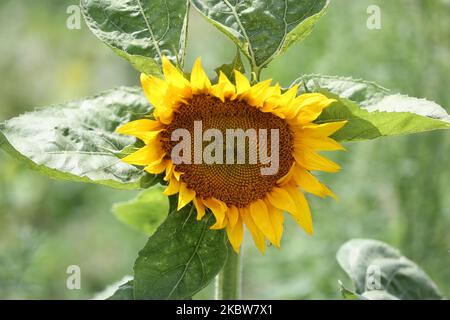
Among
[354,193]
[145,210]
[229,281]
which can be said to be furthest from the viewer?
[354,193]

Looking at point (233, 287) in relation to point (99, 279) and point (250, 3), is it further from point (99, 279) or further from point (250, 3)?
point (99, 279)

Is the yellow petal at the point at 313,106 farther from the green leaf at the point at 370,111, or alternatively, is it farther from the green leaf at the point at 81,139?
the green leaf at the point at 81,139

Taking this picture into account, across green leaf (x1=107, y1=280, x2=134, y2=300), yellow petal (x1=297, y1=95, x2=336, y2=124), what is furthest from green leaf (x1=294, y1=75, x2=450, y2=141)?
green leaf (x1=107, y1=280, x2=134, y2=300)

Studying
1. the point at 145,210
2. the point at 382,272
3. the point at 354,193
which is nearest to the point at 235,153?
the point at 145,210

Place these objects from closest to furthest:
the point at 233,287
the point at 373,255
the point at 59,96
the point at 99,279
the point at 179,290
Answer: the point at 179,290 < the point at 233,287 < the point at 373,255 < the point at 99,279 < the point at 59,96

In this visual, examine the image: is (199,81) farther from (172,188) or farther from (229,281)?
(229,281)

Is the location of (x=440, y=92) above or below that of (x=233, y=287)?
above

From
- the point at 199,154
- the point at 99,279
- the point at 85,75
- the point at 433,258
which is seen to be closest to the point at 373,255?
the point at 199,154
